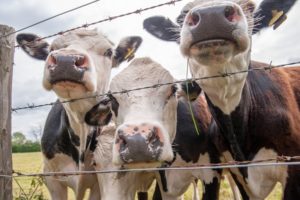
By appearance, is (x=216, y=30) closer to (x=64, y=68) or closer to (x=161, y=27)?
(x=64, y=68)

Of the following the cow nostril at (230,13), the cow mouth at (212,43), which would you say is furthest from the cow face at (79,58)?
the cow nostril at (230,13)

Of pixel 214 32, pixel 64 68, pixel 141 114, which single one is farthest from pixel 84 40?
pixel 214 32

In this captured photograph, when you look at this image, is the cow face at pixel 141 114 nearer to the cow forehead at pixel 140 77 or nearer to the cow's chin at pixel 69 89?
the cow forehead at pixel 140 77

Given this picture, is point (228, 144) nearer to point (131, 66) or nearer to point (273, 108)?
point (273, 108)

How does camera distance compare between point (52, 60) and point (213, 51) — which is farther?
point (52, 60)

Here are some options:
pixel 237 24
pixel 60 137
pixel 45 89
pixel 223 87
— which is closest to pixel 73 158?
pixel 60 137

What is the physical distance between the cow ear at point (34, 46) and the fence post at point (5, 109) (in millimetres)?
2530

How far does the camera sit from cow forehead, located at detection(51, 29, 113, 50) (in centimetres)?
546

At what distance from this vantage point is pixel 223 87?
4.61 m

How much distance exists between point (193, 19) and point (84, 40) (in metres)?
2.25

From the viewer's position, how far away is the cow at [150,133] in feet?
13.4

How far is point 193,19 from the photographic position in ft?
11.9

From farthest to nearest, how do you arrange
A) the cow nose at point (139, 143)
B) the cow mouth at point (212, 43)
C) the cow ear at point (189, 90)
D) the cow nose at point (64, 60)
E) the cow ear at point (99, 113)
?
the cow ear at point (99, 113)
the cow ear at point (189, 90)
the cow nose at point (64, 60)
the cow nose at point (139, 143)
the cow mouth at point (212, 43)

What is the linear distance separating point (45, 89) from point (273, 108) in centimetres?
232
